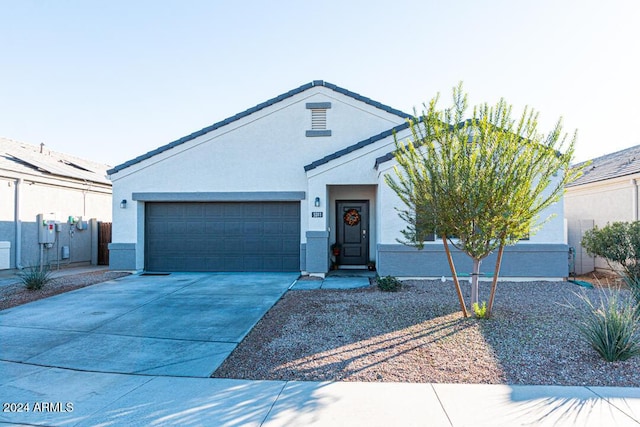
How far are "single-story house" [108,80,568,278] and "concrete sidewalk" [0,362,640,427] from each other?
854 cm

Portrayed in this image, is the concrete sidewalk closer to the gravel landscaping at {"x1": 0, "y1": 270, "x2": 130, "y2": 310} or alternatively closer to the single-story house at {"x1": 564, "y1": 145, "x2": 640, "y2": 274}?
the gravel landscaping at {"x1": 0, "y1": 270, "x2": 130, "y2": 310}

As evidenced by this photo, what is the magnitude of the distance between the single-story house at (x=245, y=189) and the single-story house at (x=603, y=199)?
6.68 metres

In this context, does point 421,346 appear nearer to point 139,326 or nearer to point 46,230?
point 139,326

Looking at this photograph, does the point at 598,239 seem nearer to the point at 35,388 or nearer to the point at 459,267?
the point at 459,267

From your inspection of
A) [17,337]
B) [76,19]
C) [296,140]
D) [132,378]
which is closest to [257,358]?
[132,378]

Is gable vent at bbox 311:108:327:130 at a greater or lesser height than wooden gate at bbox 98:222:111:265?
greater

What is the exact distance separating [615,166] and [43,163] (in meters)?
20.8

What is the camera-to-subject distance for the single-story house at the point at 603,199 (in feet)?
40.1

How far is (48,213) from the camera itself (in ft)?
46.5

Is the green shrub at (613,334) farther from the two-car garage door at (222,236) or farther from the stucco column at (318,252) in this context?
the two-car garage door at (222,236)

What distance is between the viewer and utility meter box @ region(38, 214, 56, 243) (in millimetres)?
13422

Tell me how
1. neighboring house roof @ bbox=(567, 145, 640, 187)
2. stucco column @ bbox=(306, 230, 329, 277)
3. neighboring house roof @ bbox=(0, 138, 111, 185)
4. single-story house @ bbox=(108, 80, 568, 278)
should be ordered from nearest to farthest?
stucco column @ bbox=(306, 230, 329, 277)
neighboring house roof @ bbox=(567, 145, 640, 187)
single-story house @ bbox=(108, 80, 568, 278)
neighboring house roof @ bbox=(0, 138, 111, 185)

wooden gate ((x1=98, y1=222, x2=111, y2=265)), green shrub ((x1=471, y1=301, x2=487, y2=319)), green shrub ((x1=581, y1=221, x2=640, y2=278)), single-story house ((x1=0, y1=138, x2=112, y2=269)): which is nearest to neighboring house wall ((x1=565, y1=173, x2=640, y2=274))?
green shrub ((x1=581, y1=221, x2=640, y2=278))

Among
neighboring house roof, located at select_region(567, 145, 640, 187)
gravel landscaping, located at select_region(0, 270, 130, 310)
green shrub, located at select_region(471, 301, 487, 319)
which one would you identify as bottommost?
gravel landscaping, located at select_region(0, 270, 130, 310)
